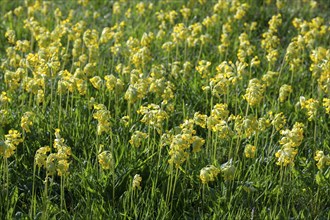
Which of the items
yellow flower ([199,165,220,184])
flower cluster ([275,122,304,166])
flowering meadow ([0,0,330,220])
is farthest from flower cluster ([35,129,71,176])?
flower cluster ([275,122,304,166])

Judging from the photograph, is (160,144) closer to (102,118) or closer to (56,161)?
(102,118)

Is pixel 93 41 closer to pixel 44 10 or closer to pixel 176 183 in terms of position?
pixel 44 10

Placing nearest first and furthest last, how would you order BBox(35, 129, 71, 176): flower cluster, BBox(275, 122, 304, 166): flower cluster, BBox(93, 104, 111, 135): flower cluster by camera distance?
BBox(35, 129, 71, 176): flower cluster
BBox(275, 122, 304, 166): flower cluster
BBox(93, 104, 111, 135): flower cluster

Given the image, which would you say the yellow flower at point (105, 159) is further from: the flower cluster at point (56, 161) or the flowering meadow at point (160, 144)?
the flower cluster at point (56, 161)

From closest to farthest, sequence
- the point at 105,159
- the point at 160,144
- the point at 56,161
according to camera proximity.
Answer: the point at 56,161 < the point at 105,159 < the point at 160,144

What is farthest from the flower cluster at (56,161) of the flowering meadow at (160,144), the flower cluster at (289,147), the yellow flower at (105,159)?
the flower cluster at (289,147)

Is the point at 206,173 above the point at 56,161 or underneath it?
underneath

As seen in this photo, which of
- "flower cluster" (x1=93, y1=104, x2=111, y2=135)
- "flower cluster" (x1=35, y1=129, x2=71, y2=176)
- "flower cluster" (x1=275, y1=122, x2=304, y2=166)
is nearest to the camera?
"flower cluster" (x1=35, y1=129, x2=71, y2=176)

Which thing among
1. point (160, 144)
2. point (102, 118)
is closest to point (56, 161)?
point (102, 118)

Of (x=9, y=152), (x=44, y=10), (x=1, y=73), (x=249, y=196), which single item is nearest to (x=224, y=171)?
(x=249, y=196)

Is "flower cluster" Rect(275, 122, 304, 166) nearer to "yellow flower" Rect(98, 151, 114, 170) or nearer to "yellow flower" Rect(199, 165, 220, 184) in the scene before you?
"yellow flower" Rect(199, 165, 220, 184)

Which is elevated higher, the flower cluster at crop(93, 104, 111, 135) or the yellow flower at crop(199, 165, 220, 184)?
the flower cluster at crop(93, 104, 111, 135)

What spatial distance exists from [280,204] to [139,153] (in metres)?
0.93

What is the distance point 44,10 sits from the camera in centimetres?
686
